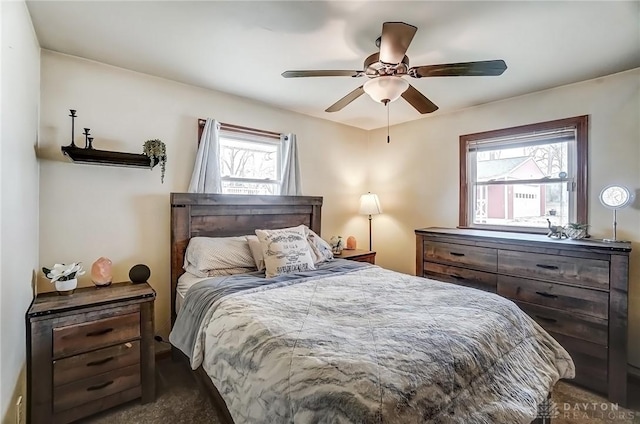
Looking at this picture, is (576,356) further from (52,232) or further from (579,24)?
(52,232)

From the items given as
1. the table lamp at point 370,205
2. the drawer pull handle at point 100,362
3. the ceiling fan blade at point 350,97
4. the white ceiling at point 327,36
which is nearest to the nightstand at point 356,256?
the table lamp at point 370,205

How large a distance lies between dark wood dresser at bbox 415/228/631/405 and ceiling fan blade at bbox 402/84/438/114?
51.4 inches

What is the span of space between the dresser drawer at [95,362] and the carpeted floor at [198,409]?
1.00 ft

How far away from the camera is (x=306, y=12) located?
1729 mm

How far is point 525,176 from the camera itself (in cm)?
311

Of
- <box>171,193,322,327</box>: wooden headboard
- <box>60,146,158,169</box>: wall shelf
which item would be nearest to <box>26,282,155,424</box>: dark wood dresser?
<box>171,193,322,327</box>: wooden headboard

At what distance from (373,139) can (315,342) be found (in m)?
3.61

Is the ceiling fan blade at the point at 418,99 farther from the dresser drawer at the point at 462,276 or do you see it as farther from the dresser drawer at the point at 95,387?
the dresser drawer at the point at 95,387

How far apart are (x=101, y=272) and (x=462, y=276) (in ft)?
10.1

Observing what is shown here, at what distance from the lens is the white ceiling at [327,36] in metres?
1.70

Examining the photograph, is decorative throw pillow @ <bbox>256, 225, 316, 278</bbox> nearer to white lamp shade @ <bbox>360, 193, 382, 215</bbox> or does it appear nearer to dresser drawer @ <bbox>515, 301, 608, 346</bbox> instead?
white lamp shade @ <bbox>360, 193, 382, 215</bbox>

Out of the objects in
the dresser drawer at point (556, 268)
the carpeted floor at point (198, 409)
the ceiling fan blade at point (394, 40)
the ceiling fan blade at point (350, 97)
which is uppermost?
the ceiling fan blade at point (394, 40)

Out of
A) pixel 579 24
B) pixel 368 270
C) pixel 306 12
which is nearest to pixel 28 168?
pixel 306 12

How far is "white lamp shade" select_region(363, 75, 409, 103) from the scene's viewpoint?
1865 millimetres
